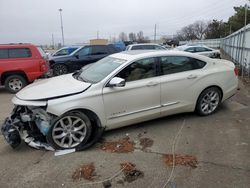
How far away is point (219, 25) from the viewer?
69438mm

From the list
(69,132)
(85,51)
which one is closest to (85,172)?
(69,132)

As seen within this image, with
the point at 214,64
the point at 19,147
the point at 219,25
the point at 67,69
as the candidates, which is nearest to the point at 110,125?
the point at 19,147

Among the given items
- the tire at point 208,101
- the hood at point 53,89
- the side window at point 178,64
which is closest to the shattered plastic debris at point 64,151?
the hood at point 53,89

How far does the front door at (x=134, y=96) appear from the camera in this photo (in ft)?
15.9

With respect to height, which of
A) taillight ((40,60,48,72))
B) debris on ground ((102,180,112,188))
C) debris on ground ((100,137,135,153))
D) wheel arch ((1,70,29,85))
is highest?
taillight ((40,60,48,72))

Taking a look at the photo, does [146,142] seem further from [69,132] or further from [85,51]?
[85,51]

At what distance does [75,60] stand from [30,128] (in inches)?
374

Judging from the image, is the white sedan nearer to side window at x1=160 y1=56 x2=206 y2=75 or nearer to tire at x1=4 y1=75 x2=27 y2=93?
side window at x1=160 y1=56 x2=206 y2=75

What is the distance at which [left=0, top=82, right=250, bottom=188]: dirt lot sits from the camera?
358cm

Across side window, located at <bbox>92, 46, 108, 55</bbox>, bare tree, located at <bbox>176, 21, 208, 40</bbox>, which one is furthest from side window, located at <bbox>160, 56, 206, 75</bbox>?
bare tree, located at <bbox>176, 21, 208, 40</bbox>

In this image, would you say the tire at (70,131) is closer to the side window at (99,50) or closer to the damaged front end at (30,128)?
the damaged front end at (30,128)

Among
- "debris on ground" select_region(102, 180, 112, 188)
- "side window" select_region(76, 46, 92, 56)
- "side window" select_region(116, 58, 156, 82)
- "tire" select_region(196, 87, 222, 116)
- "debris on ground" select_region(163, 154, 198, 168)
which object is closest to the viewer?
"debris on ground" select_region(102, 180, 112, 188)

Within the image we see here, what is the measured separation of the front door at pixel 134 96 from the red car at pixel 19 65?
6.08 metres

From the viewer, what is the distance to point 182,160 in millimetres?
4059
